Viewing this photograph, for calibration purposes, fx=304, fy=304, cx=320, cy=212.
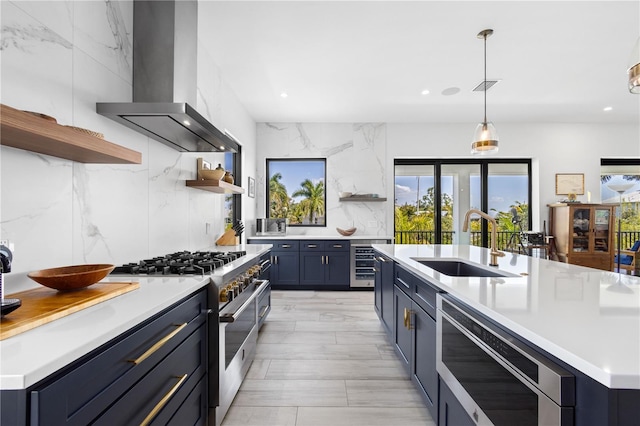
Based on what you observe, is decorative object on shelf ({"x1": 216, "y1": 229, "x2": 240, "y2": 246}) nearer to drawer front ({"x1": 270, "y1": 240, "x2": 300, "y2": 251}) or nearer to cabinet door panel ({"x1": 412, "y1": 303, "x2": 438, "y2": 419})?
drawer front ({"x1": 270, "y1": 240, "x2": 300, "y2": 251})

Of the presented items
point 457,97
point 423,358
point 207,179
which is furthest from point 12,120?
point 457,97

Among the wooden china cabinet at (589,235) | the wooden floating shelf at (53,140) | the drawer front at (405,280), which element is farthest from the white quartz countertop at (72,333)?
the wooden china cabinet at (589,235)

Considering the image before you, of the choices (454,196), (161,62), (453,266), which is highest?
(161,62)

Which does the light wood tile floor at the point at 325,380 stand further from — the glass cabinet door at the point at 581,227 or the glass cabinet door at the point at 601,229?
the glass cabinet door at the point at 601,229

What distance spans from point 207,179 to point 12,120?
6.15ft

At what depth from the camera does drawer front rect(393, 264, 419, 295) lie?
1.94 metres

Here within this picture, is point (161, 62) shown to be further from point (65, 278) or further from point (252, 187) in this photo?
point (252, 187)

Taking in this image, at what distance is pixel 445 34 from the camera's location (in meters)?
2.75

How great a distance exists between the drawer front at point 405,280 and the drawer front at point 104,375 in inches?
53.0

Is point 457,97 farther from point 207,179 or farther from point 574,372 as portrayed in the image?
point 574,372

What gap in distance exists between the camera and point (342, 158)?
5.39 metres

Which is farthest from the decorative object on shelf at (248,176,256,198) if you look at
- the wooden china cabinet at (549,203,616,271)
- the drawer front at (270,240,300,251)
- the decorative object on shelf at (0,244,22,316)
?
the wooden china cabinet at (549,203,616,271)

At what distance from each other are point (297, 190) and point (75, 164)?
13.4 ft

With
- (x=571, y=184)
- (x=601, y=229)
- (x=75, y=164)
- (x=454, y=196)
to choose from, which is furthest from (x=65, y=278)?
(x=571, y=184)
